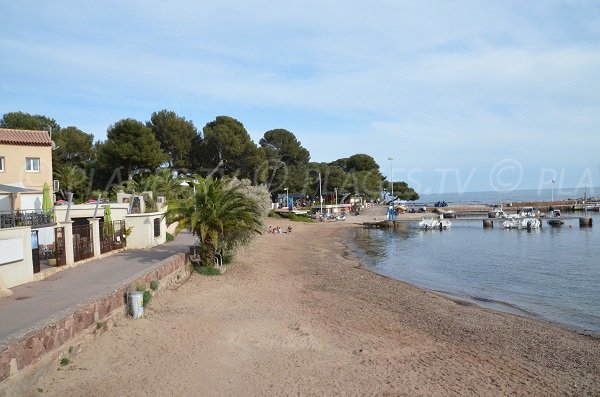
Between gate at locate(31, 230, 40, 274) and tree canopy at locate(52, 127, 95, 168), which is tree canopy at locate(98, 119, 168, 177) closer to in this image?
tree canopy at locate(52, 127, 95, 168)

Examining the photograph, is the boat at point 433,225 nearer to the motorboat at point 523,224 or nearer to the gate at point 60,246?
the motorboat at point 523,224

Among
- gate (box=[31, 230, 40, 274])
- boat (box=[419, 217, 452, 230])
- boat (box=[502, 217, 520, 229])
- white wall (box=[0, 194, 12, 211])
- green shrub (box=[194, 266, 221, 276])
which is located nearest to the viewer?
gate (box=[31, 230, 40, 274])

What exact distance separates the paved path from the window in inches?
466

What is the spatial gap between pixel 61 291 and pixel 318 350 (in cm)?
649

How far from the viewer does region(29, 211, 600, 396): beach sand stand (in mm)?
8383

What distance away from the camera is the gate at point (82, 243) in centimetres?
1639

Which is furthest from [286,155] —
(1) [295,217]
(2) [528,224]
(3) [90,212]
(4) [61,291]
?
(4) [61,291]

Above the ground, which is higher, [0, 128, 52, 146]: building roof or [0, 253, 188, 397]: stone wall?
[0, 128, 52, 146]: building roof

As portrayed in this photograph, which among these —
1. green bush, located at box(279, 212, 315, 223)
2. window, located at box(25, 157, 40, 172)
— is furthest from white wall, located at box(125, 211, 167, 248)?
green bush, located at box(279, 212, 315, 223)

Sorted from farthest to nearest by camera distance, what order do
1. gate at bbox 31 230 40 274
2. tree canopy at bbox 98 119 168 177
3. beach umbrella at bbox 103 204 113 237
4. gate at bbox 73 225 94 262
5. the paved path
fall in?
1. tree canopy at bbox 98 119 168 177
2. beach umbrella at bbox 103 204 113 237
3. gate at bbox 73 225 94 262
4. gate at bbox 31 230 40 274
5. the paved path

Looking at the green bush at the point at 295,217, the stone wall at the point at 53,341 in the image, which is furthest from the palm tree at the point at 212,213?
the green bush at the point at 295,217

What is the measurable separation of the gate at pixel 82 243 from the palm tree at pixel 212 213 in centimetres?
303

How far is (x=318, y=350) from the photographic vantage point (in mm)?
10422

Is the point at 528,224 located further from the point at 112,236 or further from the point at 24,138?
the point at 24,138
